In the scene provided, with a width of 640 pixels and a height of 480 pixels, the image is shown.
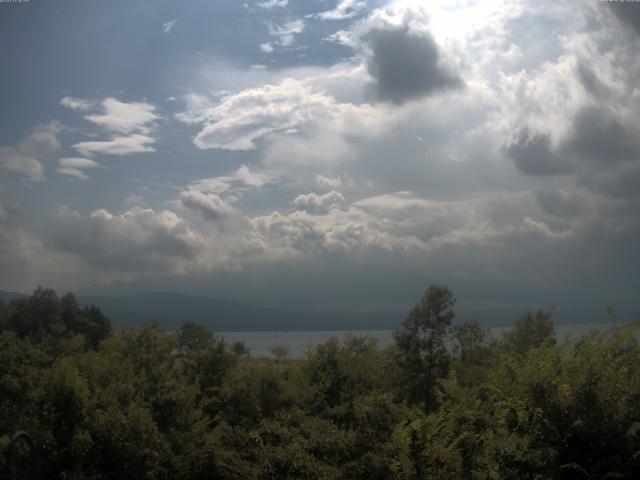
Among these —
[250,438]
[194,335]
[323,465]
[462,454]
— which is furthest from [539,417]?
[194,335]

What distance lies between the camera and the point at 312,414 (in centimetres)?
2375

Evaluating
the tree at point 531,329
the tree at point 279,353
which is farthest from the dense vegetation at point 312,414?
the tree at point 531,329

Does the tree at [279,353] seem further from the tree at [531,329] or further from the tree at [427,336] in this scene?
the tree at [531,329]

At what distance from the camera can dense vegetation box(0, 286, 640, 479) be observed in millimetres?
9734

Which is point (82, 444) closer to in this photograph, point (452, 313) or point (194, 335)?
point (452, 313)

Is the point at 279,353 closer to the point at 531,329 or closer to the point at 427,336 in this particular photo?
the point at 427,336

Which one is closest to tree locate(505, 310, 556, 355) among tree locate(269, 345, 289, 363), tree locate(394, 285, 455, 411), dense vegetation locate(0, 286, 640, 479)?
tree locate(394, 285, 455, 411)

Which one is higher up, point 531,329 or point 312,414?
A: point 531,329

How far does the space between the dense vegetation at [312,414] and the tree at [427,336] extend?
6494 millimetres

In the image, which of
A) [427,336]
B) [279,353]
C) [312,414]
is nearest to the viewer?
[312,414]

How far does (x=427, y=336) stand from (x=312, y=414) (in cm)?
1901

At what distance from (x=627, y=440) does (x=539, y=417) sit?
52.8 inches

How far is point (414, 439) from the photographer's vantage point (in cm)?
1368

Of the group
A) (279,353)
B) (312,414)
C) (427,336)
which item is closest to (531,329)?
(427,336)
